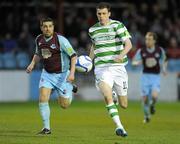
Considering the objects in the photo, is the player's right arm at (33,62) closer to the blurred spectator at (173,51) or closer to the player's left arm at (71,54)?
the player's left arm at (71,54)

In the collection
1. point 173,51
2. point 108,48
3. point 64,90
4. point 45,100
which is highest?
point 108,48

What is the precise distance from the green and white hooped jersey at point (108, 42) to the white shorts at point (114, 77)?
10cm

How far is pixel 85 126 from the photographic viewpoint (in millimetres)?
18125

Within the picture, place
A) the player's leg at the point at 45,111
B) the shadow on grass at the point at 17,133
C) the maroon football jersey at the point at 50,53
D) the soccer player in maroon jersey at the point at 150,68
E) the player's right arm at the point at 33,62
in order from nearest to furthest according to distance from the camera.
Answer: the shadow on grass at the point at 17,133, the player's leg at the point at 45,111, the player's right arm at the point at 33,62, the maroon football jersey at the point at 50,53, the soccer player in maroon jersey at the point at 150,68

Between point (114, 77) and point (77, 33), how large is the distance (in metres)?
18.1

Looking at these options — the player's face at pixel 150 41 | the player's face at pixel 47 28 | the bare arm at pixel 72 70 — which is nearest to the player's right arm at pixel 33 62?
the player's face at pixel 47 28

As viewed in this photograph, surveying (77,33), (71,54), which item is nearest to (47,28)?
(71,54)

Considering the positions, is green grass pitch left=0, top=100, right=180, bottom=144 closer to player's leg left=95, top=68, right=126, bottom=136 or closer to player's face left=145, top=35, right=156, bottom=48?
player's leg left=95, top=68, right=126, bottom=136

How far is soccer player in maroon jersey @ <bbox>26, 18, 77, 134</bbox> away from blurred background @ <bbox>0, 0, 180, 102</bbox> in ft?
51.4

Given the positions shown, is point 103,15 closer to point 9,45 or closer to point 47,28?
point 47,28

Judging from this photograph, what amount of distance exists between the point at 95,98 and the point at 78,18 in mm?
3654

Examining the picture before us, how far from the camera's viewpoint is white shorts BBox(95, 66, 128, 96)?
1470cm

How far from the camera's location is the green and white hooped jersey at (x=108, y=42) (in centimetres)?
1473

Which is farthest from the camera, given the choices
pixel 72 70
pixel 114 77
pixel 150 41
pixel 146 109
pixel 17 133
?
pixel 150 41
